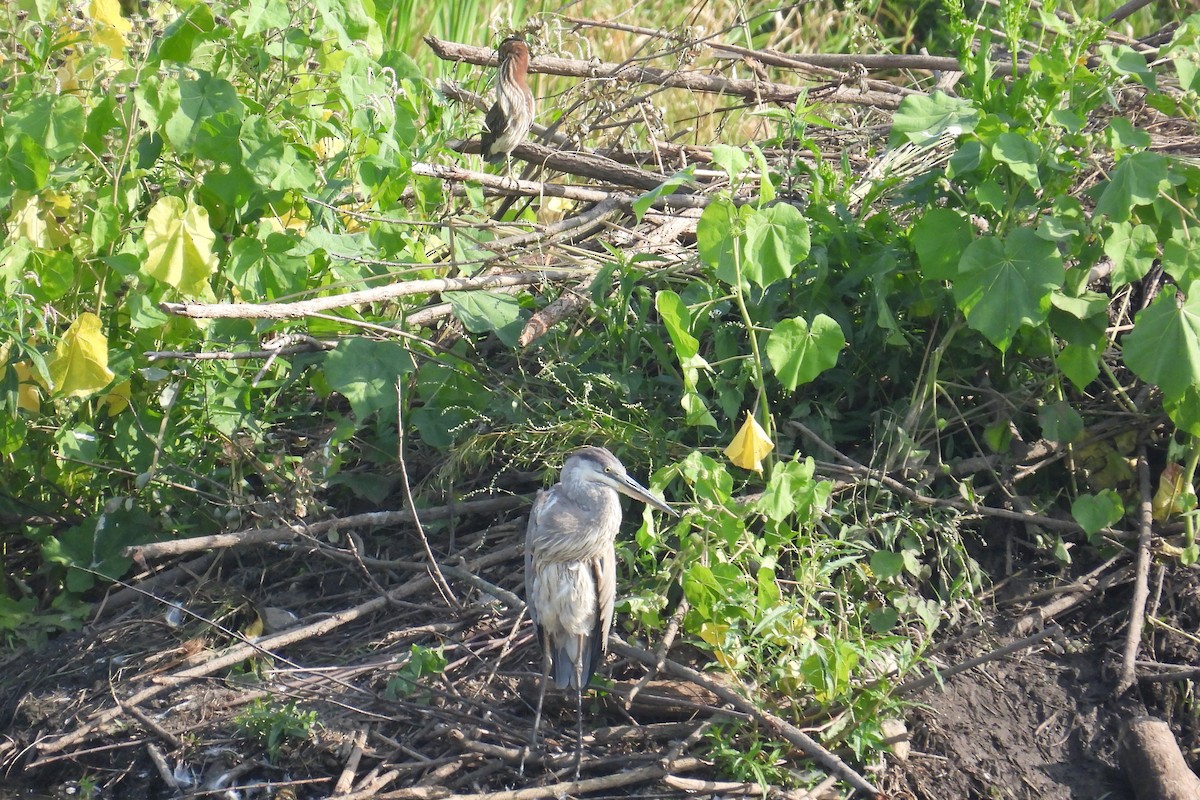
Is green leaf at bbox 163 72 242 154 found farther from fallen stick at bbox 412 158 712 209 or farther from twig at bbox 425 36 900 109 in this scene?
twig at bbox 425 36 900 109

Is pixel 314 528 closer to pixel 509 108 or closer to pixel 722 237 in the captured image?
pixel 722 237

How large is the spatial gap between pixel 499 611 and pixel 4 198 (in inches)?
72.4

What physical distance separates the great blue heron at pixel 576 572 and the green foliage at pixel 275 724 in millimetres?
655

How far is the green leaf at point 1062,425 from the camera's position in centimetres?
352

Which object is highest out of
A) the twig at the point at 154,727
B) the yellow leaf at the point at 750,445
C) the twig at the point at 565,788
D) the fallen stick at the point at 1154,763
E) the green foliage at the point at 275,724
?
the yellow leaf at the point at 750,445

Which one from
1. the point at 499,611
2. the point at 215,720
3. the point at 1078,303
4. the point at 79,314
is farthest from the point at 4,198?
the point at 1078,303

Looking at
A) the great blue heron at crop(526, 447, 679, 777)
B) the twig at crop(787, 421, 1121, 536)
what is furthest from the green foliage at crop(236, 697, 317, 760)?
the twig at crop(787, 421, 1121, 536)

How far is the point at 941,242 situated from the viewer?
331cm

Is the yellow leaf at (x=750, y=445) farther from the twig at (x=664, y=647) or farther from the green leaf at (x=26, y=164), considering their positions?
the green leaf at (x=26, y=164)

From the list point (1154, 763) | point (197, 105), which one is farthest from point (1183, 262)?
point (197, 105)

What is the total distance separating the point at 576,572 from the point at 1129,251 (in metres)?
1.72

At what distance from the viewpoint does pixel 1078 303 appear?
3.30m

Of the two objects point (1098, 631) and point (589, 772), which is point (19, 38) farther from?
point (1098, 631)

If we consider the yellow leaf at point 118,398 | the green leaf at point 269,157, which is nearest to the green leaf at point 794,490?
the green leaf at point 269,157
